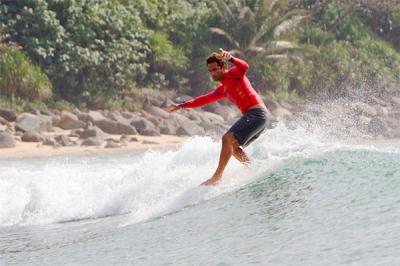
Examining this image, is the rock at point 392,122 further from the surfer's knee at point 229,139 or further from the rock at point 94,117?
the surfer's knee at point 229,139

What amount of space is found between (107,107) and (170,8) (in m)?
5.80

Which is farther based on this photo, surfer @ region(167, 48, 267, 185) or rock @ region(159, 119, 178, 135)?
rock @ region(159, 119, 178, 135)

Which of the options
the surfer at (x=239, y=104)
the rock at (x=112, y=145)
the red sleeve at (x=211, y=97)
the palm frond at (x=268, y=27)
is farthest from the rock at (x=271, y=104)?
the surfer at (x=239, y=104)

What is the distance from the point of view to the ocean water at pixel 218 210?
289 inches

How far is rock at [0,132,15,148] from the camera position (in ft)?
74.9

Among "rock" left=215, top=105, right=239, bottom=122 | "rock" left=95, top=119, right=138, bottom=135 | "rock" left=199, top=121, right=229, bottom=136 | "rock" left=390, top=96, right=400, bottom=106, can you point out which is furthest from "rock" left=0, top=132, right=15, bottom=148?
"rock" left=390, top=96, right=400, bottom=106

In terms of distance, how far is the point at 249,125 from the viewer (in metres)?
9.93

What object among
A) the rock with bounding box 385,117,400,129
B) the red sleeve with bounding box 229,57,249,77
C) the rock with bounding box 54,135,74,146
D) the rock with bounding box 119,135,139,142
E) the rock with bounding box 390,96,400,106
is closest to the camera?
the red sleeve with bounding box 229,57,249,77

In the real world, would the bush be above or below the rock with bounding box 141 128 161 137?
above

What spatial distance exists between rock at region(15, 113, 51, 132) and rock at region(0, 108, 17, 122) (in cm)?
34

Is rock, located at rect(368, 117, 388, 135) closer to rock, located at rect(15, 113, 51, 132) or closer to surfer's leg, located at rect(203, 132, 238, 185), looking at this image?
rock, located at rect(15, 113, 51, 132)

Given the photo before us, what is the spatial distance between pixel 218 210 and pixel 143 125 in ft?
57.3

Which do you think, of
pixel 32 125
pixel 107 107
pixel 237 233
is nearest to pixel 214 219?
pixel 237 233

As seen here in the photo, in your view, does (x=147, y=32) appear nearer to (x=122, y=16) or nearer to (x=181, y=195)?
(x=122, y=16)
